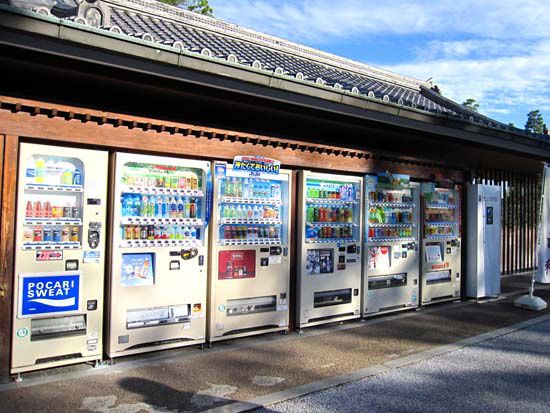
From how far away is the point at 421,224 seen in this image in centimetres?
839

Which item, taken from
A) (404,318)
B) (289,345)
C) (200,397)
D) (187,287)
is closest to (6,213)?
(187,287)

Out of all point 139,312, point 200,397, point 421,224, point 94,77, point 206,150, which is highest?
point 94,77

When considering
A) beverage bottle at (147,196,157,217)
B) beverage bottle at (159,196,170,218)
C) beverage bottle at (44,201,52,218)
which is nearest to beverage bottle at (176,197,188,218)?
beverage bottle at (159,196,170,218)

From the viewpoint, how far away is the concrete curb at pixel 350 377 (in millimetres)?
4078

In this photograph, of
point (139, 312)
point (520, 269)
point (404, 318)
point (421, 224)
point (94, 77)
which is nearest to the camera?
point (94, 77)

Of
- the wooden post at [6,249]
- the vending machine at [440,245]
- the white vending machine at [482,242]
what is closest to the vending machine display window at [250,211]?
the wooden post at [6,249]

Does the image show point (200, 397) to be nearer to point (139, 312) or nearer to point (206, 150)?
point (139, 312)

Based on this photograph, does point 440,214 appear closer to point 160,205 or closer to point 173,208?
point 173,208

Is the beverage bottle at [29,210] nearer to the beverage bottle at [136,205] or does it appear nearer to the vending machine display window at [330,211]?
the beverage bottle at [136,205]

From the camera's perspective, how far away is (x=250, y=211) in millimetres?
6258

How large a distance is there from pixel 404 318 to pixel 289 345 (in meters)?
2.55

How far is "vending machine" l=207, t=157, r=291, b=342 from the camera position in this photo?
19.2 ft

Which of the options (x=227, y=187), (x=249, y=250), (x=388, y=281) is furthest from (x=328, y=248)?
(x=227, y=187)

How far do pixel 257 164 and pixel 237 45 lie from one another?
299cm
